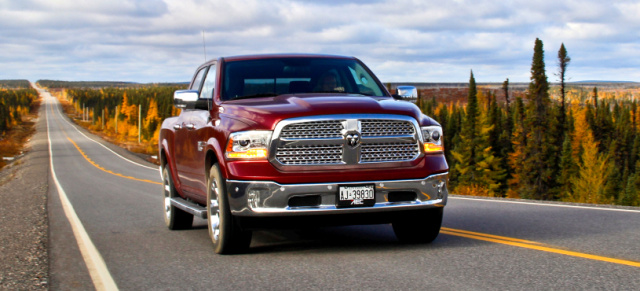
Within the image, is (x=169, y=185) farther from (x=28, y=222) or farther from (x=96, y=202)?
(x=96, y=202)

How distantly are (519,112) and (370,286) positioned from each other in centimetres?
9052

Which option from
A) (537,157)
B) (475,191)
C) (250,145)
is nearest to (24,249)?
(250,145)

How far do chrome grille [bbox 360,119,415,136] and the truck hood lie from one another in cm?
9

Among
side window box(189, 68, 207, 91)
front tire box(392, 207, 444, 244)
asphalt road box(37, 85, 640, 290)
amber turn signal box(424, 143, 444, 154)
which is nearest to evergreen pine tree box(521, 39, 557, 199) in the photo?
asphalt road box(37, 85, 640, 290)

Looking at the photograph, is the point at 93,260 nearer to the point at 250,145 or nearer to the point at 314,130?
the point at 250,145

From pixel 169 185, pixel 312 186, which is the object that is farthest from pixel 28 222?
pixel 312 186

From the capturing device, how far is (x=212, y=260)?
22.7ft

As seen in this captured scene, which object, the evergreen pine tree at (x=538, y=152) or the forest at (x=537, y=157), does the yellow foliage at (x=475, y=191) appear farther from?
the evergreen pine tree at (x=538, y=152)

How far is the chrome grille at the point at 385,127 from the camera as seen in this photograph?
6.61m

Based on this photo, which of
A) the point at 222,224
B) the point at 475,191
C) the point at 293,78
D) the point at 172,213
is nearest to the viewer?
the point at 222,224

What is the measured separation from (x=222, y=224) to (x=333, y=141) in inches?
52.9

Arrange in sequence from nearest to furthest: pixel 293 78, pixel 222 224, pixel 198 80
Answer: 1. pixel 222 224
2. pixel 293 78
3. pixel 198 80

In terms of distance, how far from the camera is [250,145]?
6527 mm

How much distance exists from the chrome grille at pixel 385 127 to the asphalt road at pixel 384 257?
1140 millimetres
